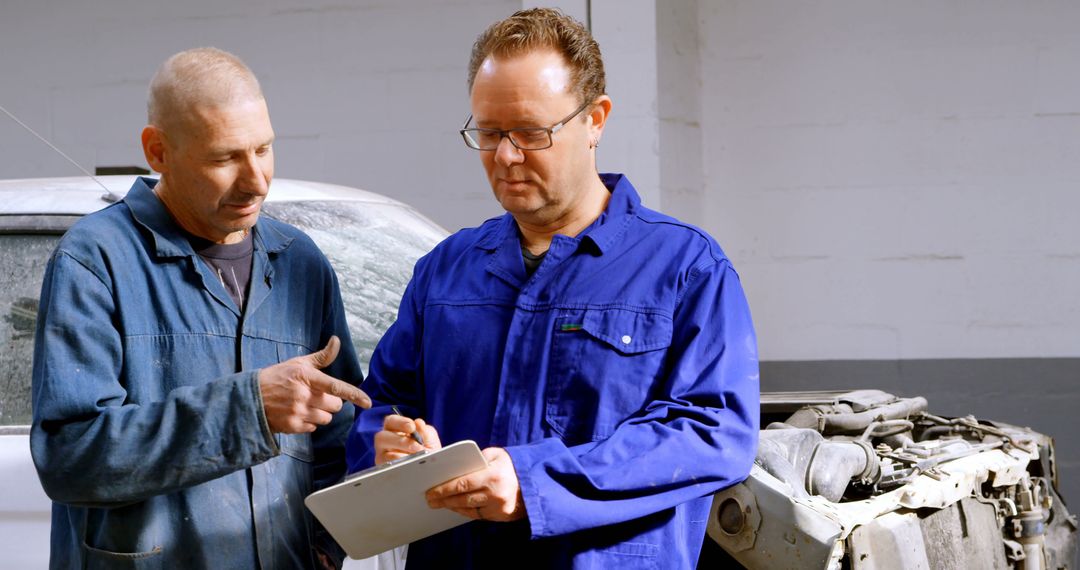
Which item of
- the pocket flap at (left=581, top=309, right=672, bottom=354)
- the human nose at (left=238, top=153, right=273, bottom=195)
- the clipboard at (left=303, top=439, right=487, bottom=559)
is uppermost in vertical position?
the human nose at (left=238, top=153, right=273, bottom=195)

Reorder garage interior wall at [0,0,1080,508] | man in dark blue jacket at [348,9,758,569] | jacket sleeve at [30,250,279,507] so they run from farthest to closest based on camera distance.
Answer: garage interior wall at [0,0,1080,508] < jacket sleeve at [30,250,279,507] < man in dark blue jacket at [348,9,758,569]

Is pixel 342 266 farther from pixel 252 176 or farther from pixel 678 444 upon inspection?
pixel 678 444

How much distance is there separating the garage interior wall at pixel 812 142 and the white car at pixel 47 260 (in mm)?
2673

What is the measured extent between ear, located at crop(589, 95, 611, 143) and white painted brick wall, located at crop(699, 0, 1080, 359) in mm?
4542

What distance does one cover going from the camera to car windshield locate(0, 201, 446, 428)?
303 centimetres

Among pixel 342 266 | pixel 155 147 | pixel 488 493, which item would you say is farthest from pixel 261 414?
pixel 342 266

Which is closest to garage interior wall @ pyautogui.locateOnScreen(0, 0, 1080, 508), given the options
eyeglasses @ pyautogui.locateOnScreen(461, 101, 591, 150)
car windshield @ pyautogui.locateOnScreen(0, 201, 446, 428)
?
car windshield @ pyautogui.locateOnScreen(0, 201, 446, 428)

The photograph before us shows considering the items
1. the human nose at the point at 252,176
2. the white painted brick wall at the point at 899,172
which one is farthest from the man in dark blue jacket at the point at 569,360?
the white painted brick wall at the point at 899,172

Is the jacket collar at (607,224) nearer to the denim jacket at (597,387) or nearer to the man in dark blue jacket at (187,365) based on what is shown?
the denim jacket at (597,387)

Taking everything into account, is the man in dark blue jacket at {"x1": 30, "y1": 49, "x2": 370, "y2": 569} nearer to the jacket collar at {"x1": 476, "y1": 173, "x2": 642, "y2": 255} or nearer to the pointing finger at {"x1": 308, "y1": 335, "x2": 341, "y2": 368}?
the pointing finger at {"x1": 308, "y1": 335, "x2": 341, "y2": 368}

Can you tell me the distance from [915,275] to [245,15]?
4.15m

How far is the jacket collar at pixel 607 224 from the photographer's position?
2119mm

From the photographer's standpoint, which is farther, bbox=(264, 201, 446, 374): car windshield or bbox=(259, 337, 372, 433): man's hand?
bbox=(264, 201, 446, 374): car windshield

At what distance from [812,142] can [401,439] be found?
4.98 m
